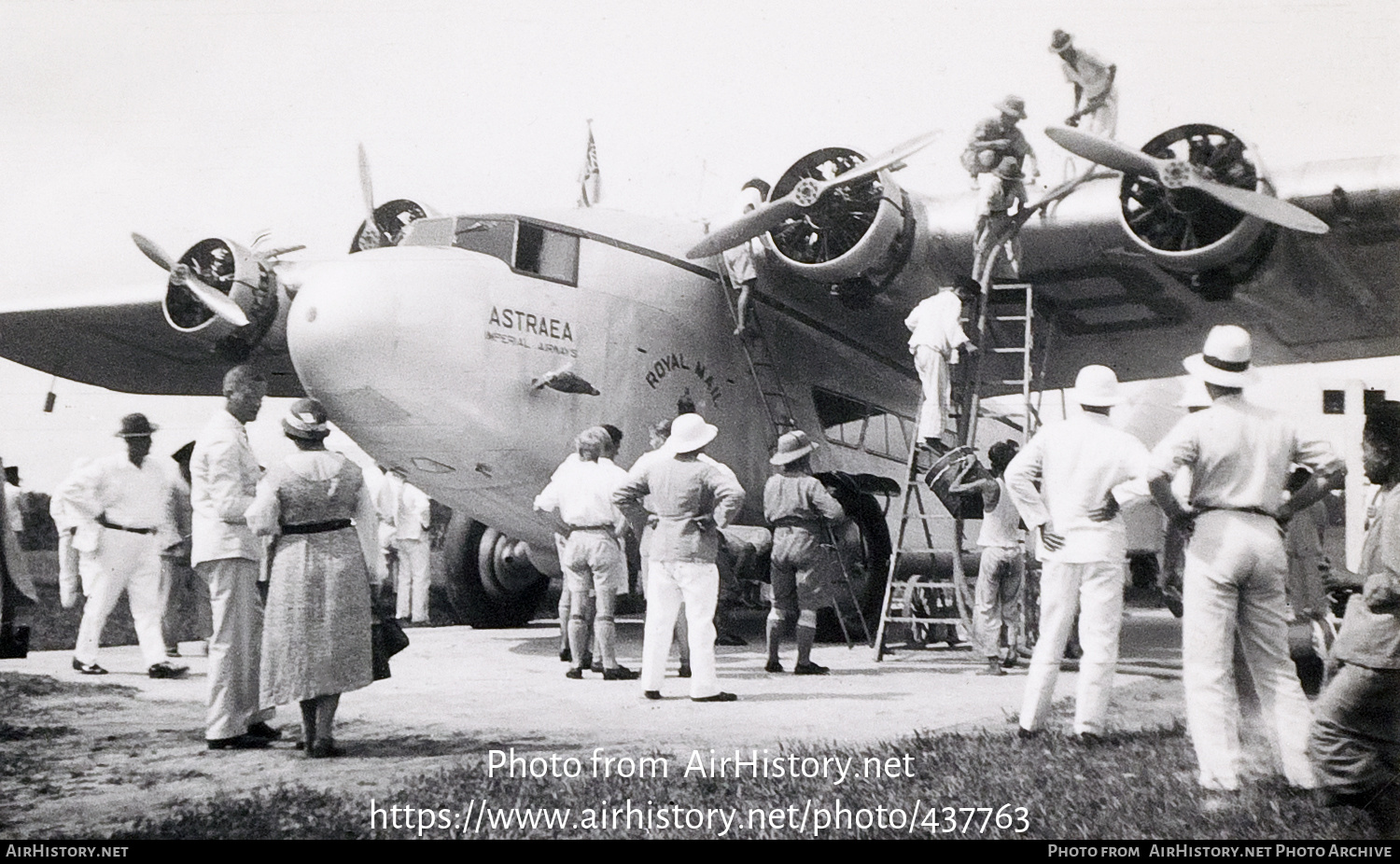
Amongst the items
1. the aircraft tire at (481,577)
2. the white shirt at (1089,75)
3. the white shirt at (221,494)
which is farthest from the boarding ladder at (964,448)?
the white shirt at (221,494)

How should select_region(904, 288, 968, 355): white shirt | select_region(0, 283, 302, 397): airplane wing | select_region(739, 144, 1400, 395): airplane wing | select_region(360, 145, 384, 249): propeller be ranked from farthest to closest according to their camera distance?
select_region(0, 283, 302, 397): airplane wing, select_region(360, 145, 384, 249): propeller, select_region(904, 288, 968, 355): white shirt, select_region(739, 144, 1400, 395): airplane wing

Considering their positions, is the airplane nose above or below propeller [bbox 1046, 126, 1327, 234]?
below

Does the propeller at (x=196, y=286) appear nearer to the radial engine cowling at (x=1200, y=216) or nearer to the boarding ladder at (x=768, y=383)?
the boarding ladder at (x=768, y=383)

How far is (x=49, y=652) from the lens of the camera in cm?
958

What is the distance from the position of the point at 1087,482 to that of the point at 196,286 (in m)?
7.54

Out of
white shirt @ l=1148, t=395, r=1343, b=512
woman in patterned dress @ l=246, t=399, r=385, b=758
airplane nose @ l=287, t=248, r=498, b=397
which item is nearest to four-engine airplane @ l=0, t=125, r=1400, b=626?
airplane nose @ l=287, t=248, r=498, b=397

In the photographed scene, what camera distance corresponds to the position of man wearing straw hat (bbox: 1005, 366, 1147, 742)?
522cm

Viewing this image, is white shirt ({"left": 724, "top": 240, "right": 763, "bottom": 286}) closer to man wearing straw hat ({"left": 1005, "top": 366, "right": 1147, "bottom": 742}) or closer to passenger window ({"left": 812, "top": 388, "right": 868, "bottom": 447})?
passenger window ({"left": 812, "top": 388, "right": 868, "bottom": 447})

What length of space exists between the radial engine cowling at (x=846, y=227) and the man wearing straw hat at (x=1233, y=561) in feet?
14.9

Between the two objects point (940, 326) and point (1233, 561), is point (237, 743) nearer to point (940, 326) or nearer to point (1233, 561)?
point (1233, 561)

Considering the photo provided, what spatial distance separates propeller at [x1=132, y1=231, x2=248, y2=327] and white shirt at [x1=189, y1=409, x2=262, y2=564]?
158 inches

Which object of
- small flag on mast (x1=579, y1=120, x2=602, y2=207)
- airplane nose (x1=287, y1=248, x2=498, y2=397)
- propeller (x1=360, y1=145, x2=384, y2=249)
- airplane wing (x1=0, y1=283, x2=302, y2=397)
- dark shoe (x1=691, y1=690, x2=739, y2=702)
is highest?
small flag on mast (x1=579, y1=120, x2=602, y2=207)

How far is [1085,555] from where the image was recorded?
17.5 ft

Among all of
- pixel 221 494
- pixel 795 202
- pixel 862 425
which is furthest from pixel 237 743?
pixel 862 425
